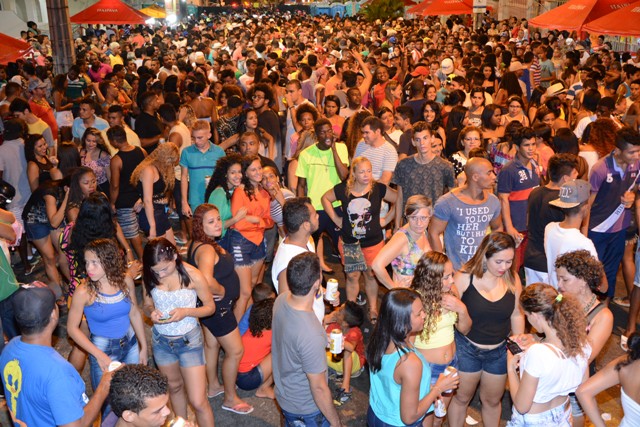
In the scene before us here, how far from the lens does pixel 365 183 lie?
641 cm

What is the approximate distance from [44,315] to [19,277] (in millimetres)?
5019

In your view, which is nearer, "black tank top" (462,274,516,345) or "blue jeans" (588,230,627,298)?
"black tank top" (462,274,516,345)

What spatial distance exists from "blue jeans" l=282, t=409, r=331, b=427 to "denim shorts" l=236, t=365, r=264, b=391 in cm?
133

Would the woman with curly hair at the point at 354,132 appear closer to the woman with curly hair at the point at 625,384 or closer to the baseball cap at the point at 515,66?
the woman with curly hair at the point at 625,384

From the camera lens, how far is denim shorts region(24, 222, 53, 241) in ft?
23.4

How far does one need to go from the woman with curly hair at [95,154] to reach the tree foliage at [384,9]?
85.8 ft

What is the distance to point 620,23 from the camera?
9617 millimetres

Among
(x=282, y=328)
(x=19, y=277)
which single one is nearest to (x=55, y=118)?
(x=19, y=277)

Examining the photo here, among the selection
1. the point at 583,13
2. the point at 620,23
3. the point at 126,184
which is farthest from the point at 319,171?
the point at 583,13

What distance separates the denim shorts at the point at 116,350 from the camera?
15.6 ft

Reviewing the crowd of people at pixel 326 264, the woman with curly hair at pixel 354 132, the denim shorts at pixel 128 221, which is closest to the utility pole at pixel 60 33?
the crowd of people at pixel 326 264

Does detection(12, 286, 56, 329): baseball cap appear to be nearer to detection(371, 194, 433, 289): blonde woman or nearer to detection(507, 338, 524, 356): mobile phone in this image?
detection(371, 194, 433, 289): blonde woman

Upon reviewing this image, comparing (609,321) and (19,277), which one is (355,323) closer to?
(609,321)

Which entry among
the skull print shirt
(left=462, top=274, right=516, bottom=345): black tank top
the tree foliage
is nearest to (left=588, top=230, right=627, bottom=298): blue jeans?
the skull print shirt
